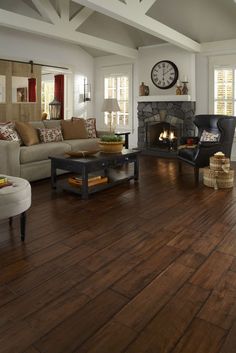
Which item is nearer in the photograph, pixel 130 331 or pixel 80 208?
pixel 130 331

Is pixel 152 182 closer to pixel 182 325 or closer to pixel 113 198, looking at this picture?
pixel 113 198

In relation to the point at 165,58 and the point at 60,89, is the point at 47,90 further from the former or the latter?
the point at 165,58

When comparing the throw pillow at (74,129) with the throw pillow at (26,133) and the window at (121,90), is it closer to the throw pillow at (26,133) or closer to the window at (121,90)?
the throw pillow at (26,133)

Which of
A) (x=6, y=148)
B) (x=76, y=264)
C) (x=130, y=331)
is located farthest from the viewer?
(x=6, y=148)

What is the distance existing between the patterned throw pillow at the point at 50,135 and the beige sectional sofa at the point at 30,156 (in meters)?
0.14

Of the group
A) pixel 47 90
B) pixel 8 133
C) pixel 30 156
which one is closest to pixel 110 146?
pixel 30 156

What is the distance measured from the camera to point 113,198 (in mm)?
4281

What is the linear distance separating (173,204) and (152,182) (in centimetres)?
117

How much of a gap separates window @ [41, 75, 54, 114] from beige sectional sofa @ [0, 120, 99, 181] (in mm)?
5243

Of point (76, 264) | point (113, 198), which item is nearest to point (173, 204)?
point (113, 198)

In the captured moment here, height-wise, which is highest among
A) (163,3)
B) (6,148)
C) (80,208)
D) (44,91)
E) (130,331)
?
(163,3)

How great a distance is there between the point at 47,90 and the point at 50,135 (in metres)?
6.06

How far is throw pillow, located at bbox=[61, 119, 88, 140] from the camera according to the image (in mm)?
6152

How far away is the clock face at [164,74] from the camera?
7559 millimetres
